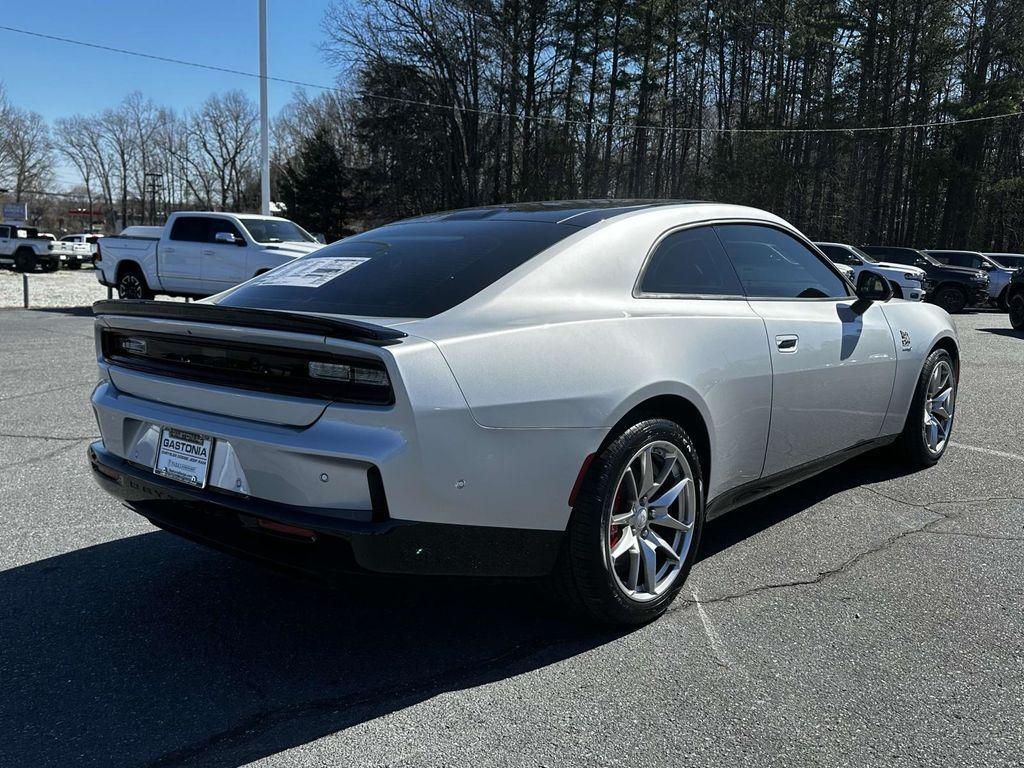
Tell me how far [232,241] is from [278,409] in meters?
13.6

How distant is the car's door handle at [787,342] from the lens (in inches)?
143

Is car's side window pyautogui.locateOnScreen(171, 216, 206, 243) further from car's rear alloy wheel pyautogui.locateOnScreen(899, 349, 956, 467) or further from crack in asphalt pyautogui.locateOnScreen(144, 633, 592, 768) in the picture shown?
crack in asphalt pyautogui.locateOnScreen(144, 633, 592, 768)

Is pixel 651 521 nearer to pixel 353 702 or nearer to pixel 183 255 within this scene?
pixel 353 702

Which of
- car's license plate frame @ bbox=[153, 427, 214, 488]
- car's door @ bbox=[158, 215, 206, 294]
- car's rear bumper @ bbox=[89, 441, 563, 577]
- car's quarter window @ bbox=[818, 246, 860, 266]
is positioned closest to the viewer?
car's rear bumper @ bbox=[89, 441, 563, 577]

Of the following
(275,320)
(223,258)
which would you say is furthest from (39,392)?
(223,258)

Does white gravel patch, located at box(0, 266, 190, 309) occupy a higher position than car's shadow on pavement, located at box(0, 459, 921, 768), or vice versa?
car's shadow on pavement, located at box(0, 459, 921, 768)

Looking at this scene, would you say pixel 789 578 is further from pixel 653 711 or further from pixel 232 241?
pixel 232 241

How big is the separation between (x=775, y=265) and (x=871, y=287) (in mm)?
783

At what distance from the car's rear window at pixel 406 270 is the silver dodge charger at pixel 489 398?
0.01 m

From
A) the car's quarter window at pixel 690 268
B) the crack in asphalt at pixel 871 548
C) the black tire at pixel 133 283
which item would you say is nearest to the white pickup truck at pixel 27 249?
the black tire at pixel 133 283

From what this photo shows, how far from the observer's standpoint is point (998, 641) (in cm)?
295

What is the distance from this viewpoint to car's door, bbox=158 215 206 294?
621 inches

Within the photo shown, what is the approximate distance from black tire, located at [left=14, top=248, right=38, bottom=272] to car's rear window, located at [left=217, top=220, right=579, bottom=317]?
35.8 meters

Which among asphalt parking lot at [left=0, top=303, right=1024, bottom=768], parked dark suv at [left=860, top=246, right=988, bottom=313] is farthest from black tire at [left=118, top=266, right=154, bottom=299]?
parked dark suv at [left=860, top=246, right=988, bottom=313]
